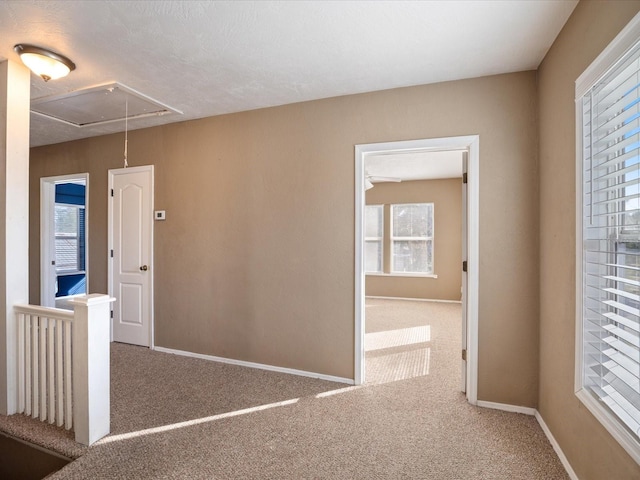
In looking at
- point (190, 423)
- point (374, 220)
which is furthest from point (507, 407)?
point (374, 220)

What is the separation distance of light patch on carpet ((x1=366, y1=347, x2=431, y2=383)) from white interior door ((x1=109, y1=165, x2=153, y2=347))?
2586 millimetres

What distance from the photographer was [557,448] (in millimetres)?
1941

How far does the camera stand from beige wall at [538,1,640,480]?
56.9 inches

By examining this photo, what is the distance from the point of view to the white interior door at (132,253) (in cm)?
A: 380

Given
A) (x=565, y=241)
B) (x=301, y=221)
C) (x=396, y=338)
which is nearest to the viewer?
(x=565, y=241)

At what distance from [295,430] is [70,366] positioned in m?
1.53

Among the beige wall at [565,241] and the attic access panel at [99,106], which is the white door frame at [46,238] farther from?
the beige wall at [565,241]

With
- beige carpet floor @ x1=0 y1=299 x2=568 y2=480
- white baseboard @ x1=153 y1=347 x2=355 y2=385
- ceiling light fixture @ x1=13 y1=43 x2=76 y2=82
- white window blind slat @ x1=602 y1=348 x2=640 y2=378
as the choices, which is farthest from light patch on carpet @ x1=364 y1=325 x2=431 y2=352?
ceiling light fixture @ x1=13 y1=43 x2=76 y2=82

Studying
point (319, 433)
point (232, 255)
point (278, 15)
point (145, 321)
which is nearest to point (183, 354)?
point (145, 321)

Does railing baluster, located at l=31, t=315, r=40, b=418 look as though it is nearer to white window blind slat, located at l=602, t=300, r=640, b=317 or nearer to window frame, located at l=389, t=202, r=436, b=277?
white window blind slat, located at l=602, t=300, r=640, b=317

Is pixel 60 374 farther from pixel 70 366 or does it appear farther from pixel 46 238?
pixel 46 238

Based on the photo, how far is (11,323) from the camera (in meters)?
2.31

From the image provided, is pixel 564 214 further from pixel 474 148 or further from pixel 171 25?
pixel 171 25

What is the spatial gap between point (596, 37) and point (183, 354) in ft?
13.6
